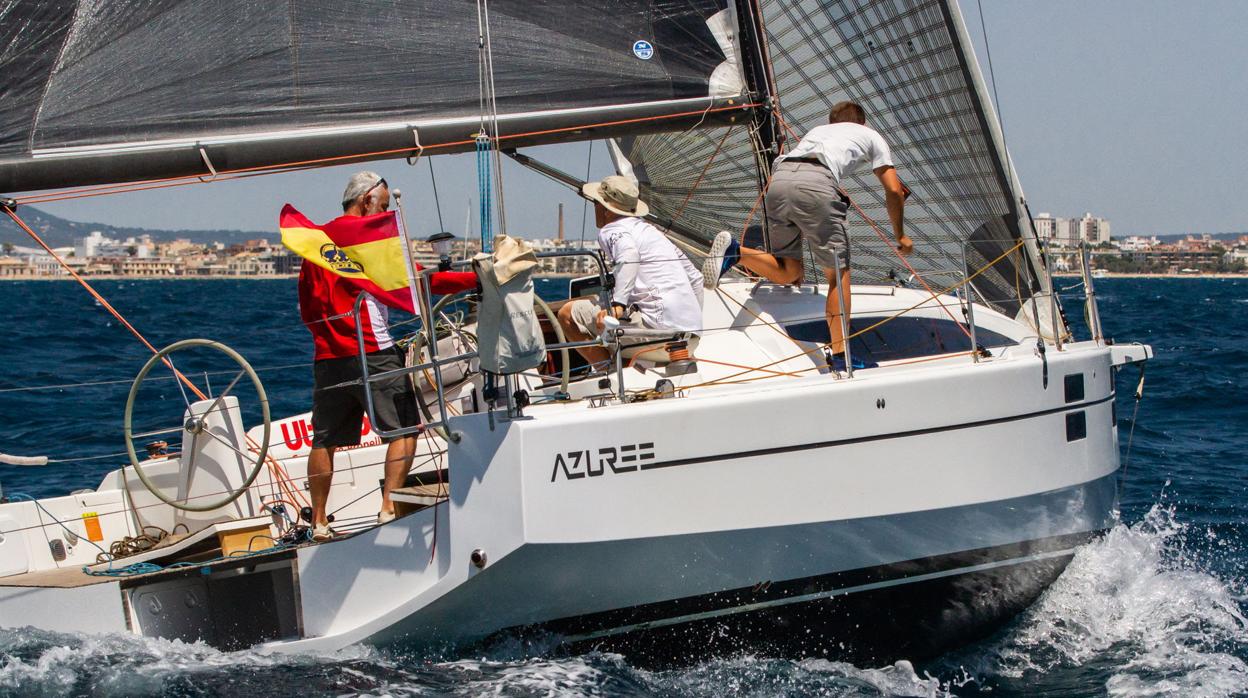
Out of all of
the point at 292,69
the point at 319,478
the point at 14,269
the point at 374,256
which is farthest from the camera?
the point at 14,269

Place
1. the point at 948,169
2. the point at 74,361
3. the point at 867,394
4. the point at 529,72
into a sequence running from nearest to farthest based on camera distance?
the point at 867,394 < the point at 529,72 < the point at 948,169 < the point at 74,361

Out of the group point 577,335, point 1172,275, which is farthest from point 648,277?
point 1172,275

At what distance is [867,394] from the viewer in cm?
479

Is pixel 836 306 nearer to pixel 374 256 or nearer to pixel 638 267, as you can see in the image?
pixel 638 267

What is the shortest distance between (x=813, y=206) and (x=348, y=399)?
7.11 ft

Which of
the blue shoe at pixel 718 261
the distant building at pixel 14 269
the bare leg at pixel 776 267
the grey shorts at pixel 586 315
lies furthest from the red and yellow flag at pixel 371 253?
the distant building at pixel 14 269

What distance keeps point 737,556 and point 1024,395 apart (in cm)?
130

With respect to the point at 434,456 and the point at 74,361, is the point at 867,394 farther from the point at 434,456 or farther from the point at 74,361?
the point at 74,361

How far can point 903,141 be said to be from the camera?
705 cm

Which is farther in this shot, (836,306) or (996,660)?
(836,306)

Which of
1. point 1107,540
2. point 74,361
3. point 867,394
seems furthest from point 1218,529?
point 74,361

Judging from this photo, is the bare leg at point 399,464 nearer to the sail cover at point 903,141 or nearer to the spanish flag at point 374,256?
the spanish flag at point 374,256

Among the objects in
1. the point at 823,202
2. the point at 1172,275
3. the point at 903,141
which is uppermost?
the point at 903,141

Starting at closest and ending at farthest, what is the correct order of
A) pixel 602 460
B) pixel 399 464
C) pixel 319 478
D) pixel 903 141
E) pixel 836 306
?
1. pixel 602 460
2. pixel 399 464
3. pixel 319 478
4. pixel 836 306
5. pixel 903 141
